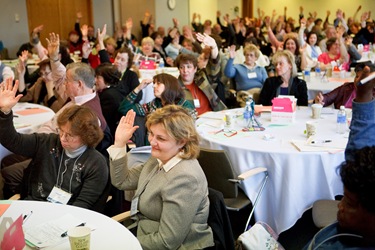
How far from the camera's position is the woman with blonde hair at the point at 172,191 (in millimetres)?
2145

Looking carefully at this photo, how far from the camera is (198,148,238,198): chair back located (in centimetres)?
301

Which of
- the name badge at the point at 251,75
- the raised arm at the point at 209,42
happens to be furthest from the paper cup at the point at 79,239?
the name badge at the point at 251,75

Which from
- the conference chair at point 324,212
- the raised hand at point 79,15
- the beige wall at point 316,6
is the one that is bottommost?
the conference chair at point 324,212

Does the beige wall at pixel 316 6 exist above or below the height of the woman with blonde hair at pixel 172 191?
above

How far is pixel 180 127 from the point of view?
231cm

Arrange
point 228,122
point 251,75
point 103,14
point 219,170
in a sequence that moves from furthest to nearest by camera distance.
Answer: point 103,14, point 251,75, point 228,122, point 219,170

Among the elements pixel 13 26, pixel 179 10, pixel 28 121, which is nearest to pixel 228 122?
pixel 28 121

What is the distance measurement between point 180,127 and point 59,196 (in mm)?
925

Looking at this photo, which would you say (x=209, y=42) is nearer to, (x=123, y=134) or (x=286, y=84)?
(x=286, y=84)

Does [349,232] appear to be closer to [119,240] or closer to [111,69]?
[119,240]

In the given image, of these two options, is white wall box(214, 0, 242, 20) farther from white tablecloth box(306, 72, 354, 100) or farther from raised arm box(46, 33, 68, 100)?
raised arm box(46, 33, 68, 100)

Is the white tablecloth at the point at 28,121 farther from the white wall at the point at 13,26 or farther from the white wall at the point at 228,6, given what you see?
the white wall at the point at 228,6

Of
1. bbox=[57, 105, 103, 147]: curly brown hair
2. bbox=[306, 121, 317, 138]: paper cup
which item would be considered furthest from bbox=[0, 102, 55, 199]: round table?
bbox=[306, 121, 317, 138]: paper cup

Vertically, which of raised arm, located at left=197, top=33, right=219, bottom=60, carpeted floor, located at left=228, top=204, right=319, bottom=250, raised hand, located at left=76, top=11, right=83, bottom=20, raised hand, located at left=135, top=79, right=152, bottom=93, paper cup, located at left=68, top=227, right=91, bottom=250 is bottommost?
carpeted floor, located at left=228, top=204, right=319, bottom=250
